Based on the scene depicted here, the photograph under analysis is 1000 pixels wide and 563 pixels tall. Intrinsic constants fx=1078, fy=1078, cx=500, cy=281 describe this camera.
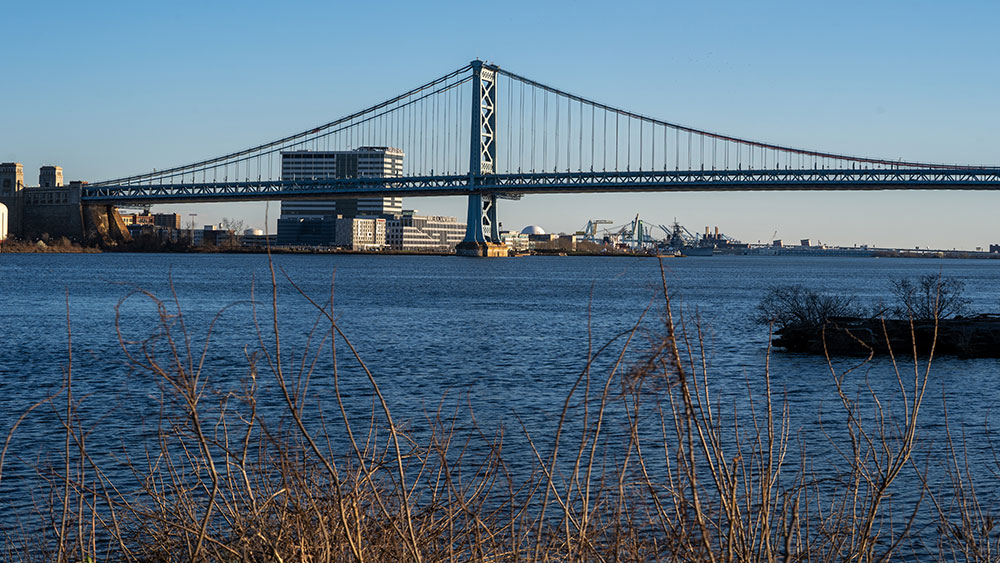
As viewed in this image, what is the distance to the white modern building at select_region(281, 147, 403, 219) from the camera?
146000mm

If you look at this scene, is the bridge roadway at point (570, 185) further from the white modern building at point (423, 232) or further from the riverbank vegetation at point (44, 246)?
the white modern building at point (423, 232)

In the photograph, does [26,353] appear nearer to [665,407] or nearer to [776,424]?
[665,407]

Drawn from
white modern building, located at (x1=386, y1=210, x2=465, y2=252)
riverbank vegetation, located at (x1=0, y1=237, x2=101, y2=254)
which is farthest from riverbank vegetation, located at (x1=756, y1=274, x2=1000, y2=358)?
white modern building, located at (x1=386, y1=210, x2=465, y2=252)

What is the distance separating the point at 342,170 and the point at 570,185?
77.9 m

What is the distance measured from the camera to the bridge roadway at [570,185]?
7281 centimetres

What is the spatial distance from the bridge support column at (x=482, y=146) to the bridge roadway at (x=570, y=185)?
157 centimetres

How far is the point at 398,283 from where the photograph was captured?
58125 mm

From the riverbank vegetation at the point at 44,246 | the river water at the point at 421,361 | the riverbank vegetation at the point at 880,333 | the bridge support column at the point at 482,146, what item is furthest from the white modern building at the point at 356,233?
the riverbank vegetation at the point at 880,333

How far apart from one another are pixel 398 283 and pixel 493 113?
3746cm

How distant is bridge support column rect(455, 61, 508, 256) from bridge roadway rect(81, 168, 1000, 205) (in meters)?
1.57

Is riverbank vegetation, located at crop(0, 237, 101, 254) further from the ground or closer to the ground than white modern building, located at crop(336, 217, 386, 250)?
closer to the ground

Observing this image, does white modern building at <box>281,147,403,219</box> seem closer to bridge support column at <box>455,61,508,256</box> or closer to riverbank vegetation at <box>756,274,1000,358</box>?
bridge support column at <box>455,61,508,256</box>

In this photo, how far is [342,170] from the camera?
151 m

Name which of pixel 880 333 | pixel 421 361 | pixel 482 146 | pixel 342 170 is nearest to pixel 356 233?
pixel 342 170
